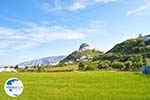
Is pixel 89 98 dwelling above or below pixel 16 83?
below

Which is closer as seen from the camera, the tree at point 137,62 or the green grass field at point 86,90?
the green grass field at point 86,90

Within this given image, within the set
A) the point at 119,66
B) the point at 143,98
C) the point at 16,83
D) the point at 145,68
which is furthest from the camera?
the point at 119,66

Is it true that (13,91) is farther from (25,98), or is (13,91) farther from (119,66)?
(119,66)

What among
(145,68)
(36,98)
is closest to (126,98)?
(36,98)

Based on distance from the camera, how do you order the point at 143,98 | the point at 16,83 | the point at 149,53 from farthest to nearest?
1. the point at 149,53
2. the point at 143,98
3. the point at 16,83

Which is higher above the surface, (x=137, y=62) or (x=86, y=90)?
(x=137, y=62)

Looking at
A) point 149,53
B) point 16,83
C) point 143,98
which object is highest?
point 149,53

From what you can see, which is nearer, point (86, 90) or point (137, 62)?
point (86, 90)

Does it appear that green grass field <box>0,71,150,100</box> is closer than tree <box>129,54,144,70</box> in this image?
Yes

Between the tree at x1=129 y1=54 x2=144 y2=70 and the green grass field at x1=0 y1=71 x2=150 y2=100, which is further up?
the tree at x1=129 y1=54 x2=144 y2=70

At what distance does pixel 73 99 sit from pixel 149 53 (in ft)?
572

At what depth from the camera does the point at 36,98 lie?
17.3 meters

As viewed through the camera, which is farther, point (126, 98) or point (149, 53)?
point (149, 53)

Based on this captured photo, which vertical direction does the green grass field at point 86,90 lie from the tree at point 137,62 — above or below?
below
